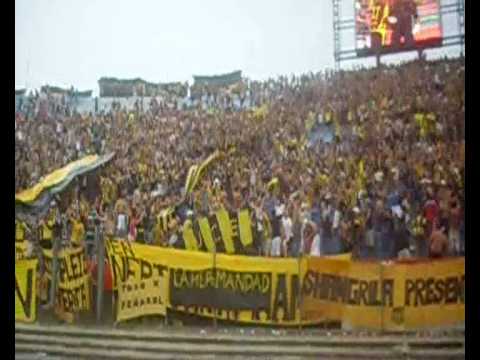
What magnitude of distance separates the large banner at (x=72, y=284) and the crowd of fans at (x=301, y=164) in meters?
0.12

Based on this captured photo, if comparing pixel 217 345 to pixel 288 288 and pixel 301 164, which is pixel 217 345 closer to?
pixel 288 288

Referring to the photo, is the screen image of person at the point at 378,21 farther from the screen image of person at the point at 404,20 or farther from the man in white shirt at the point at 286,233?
the man in white shirt at the point at 286,233

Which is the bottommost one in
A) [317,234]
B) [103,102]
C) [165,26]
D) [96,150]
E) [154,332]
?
[154,332]

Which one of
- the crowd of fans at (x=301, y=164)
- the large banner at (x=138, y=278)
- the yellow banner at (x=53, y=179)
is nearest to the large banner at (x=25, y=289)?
the crowd of fans at (x=301, y=164)

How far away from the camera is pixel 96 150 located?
15.8 feet

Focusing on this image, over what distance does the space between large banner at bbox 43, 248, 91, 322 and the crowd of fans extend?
0.12 meters

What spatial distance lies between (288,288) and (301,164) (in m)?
0.81

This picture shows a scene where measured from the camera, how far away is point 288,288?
4.50m

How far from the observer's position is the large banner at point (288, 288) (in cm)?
436

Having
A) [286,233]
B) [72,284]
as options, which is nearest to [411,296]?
[286,233]

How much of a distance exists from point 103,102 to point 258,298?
1701mm

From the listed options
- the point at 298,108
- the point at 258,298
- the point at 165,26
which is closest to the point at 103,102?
the point at 165,26

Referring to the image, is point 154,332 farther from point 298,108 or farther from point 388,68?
point 388,68

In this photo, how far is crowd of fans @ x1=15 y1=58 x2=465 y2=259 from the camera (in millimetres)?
4406
